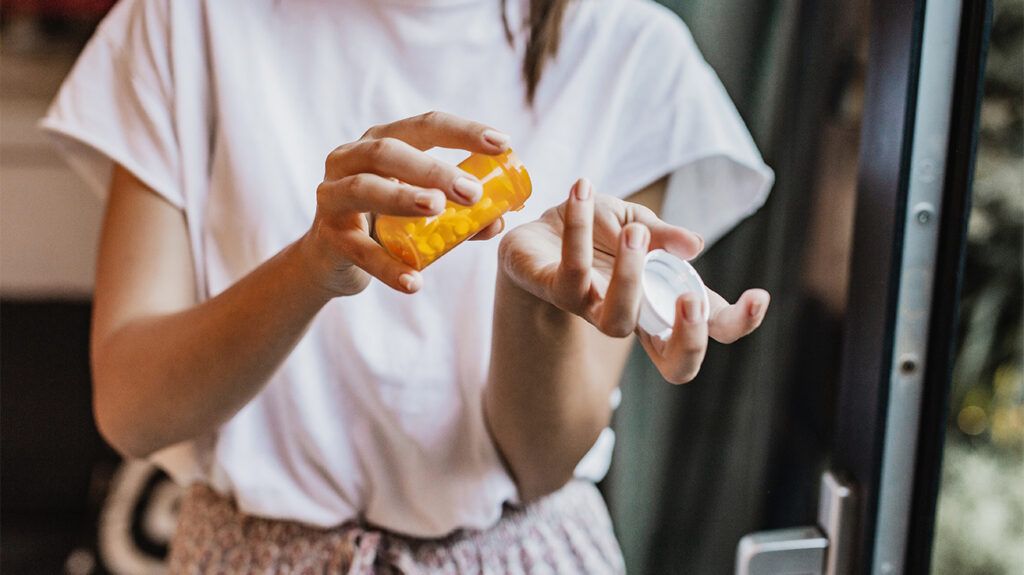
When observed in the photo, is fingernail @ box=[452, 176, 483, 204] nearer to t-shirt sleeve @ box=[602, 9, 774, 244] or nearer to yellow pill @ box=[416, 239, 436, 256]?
yellow pill @ box=[416, 239, 436, 256]

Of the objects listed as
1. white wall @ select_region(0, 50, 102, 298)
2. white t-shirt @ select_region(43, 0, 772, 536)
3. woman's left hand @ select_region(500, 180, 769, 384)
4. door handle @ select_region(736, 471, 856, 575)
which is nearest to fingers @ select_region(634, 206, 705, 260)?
woman's left hand @ select_region(500, 180, 769, 384)

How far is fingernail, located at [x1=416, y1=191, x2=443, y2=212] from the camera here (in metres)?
0.34

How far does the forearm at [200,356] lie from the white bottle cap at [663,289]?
15 cm

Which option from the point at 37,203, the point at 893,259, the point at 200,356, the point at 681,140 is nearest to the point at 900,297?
the point at 893,259

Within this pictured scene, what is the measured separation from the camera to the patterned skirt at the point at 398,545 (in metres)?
0.57

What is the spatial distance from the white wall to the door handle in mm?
824

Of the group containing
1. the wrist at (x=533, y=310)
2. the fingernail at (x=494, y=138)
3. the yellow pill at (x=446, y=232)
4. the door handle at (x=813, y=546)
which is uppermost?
the fingernail at (x=494, y=138)

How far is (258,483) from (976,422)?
0.46 metres

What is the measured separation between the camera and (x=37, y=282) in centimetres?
112

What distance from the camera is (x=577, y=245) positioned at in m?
0.34

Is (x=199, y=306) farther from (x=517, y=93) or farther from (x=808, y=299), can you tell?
(x=808, y=299)

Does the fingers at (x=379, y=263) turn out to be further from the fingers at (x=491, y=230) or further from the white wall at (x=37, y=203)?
the white wall at (x=37, y=203)

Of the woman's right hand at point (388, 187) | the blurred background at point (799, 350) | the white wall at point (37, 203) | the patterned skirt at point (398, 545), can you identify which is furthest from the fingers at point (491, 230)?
the white wall at point (37, 203)

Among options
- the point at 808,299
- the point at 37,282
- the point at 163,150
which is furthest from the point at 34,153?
the point at 808,299
